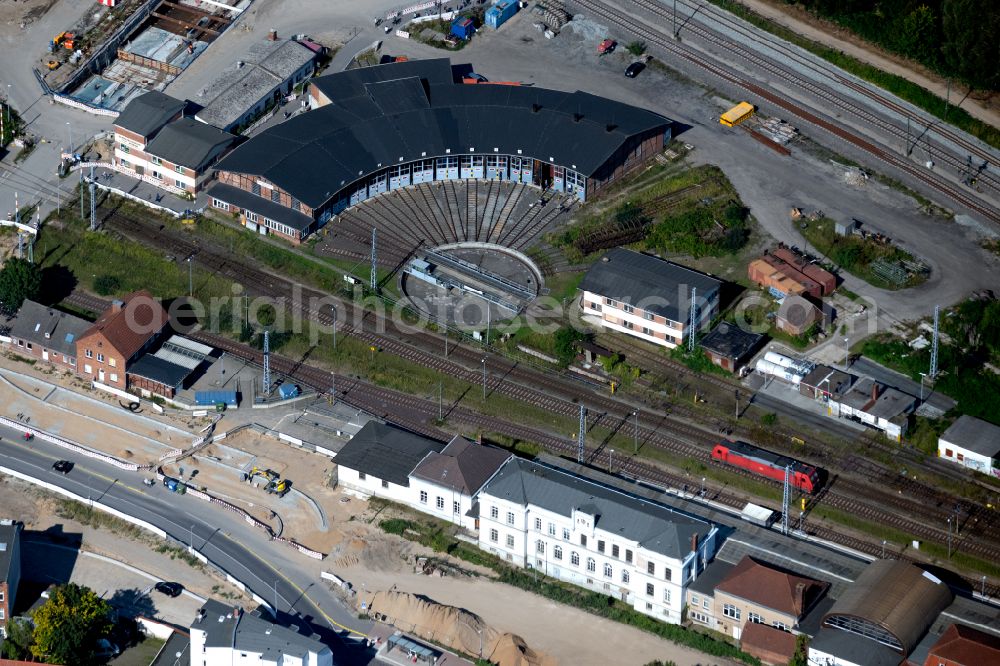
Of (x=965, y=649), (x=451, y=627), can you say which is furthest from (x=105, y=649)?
(x=965, y=649)

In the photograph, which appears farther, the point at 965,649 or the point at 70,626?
the point at 70,626

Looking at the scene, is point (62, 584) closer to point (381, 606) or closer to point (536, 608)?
point (381, 606)

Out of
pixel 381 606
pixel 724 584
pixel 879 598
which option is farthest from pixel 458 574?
pixel 879 598

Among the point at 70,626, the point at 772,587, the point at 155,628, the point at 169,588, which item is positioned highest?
the point at 772,587

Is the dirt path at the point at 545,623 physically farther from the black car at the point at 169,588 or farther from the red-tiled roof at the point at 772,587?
the black car at the point at 169,588

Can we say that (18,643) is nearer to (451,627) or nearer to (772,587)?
(451,627)

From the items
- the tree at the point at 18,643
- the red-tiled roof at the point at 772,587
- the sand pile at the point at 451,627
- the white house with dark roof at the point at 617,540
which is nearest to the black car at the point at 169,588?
the tree at the point at 18,643

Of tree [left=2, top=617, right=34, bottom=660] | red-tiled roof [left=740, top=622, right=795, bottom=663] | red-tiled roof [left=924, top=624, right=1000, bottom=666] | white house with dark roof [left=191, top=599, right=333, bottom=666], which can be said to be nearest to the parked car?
tree [left=2, top=617, right=34, bottom=660]
